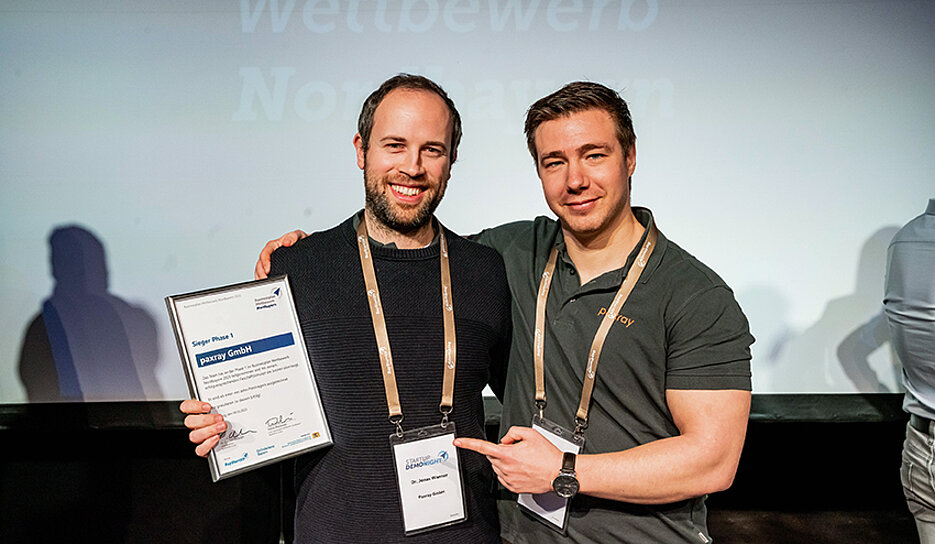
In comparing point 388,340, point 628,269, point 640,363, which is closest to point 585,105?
point 628,269

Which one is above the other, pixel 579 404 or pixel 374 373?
pixel 374 373

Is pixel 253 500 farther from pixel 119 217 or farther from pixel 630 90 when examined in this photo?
pixel 630 90

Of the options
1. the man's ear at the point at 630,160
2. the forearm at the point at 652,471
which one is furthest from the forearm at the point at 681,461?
the man's ear at the point at 630,160

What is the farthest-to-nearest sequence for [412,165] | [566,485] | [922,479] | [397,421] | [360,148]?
[922,479], [360,148], [412,165], [397,421], [566,485]

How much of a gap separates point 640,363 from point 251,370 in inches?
34.5

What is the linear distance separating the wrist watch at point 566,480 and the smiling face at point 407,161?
2.17 feet

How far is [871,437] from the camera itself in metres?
3.14

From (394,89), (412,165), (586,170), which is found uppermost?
(394,89)

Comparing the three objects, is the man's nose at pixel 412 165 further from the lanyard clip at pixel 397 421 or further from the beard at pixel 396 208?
the lanyard clip at pixel 397 421

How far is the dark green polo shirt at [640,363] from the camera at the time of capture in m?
1.30

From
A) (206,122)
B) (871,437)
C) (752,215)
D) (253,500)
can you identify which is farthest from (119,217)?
(871,437)

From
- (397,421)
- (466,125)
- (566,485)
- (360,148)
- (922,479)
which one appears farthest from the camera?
(466,125)

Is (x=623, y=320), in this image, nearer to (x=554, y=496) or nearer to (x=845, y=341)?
(x=554, y=496)

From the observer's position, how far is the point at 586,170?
1.43 m
